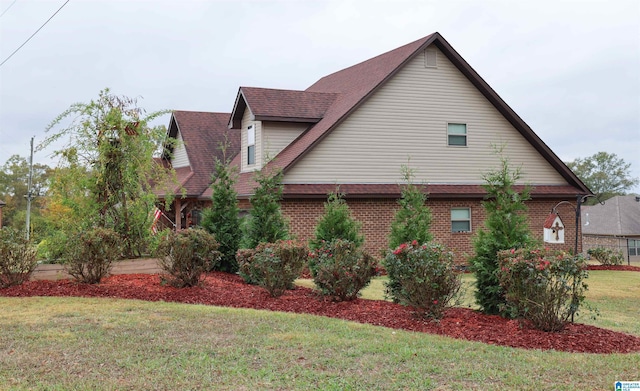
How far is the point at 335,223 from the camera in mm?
16094

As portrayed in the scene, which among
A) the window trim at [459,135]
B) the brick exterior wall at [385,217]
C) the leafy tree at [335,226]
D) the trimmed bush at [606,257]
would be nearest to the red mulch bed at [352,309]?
the leafy tree at [335,226]

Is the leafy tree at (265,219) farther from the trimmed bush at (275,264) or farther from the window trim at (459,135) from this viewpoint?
the window trim at (459,135)

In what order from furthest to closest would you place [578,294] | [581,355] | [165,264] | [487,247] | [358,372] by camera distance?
[165,264]
[487,247]
[578,294]
[581,355]
[358,372]

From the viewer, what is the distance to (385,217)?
68.5ft

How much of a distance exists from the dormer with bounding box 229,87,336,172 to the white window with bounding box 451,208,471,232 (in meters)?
5.81

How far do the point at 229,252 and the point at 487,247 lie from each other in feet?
25.5

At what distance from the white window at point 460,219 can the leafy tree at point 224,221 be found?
8452 millimetres

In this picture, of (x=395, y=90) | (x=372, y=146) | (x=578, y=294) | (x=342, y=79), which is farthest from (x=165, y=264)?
(x=342, y=79)

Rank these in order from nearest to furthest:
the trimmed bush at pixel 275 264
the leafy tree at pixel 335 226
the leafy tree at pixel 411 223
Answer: the trimmed bush at pixel 275 264 → the leafy tree at pixel 411 223 → the leafy tree at pixel 335 226

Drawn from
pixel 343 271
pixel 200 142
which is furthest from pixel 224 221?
pixel 200 142

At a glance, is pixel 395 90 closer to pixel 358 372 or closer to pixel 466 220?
pixel 466 220

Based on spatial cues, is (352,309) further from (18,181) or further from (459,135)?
(18,181)

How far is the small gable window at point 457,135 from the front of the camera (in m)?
22.2

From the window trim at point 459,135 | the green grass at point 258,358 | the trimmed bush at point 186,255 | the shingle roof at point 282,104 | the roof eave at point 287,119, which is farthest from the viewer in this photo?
the window trim at point 459,135
